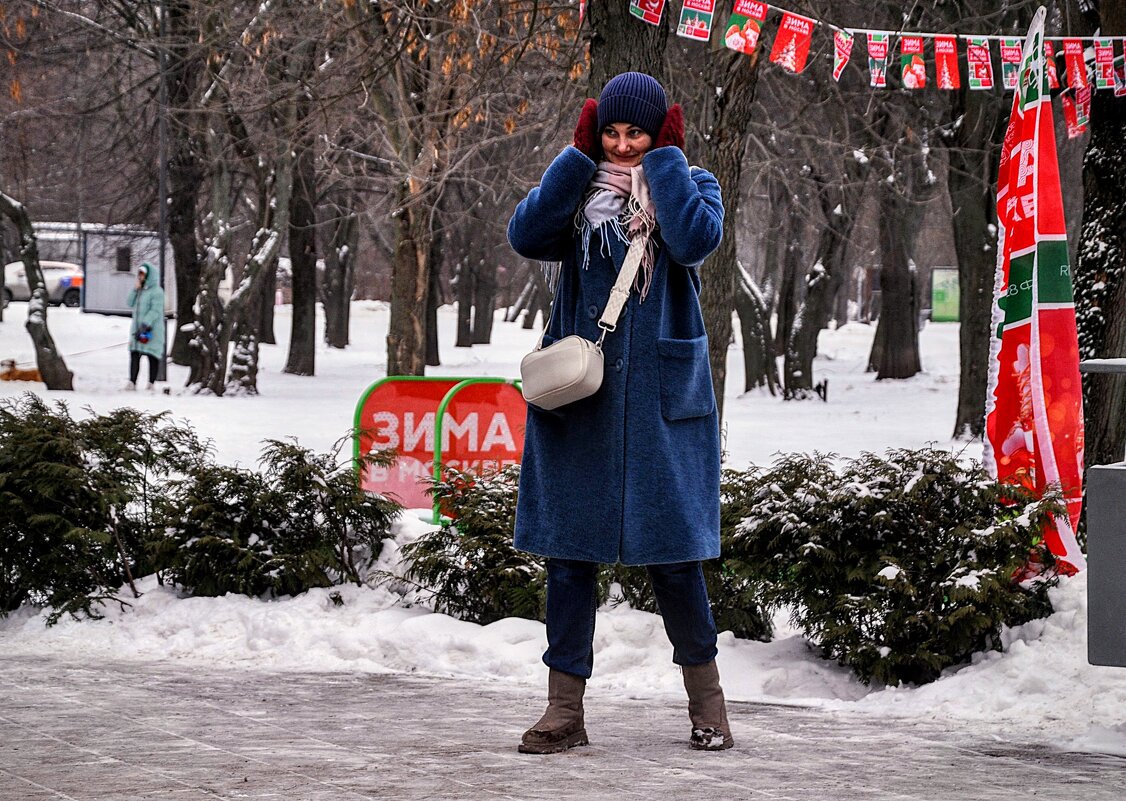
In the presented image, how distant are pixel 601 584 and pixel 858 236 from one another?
33436 millimetres

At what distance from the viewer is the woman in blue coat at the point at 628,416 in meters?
4.33

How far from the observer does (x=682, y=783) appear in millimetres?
3943

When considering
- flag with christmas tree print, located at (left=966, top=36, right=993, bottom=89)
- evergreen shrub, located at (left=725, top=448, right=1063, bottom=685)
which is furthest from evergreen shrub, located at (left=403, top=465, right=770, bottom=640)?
flag with christmas tree print, located at (left=966, top=36, right=993, bottom=89)

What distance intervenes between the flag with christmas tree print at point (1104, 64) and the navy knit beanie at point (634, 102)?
4.01 metres

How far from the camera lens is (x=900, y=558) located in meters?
5.58

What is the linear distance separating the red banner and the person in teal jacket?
1328 centimetres

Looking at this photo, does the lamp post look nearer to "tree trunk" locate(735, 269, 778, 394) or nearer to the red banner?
"tree trunk" locate(735, 269, 778, 394)

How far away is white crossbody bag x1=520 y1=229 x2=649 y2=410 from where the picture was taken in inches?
166

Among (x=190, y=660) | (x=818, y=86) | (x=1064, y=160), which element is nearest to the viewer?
(x=190, y=660)

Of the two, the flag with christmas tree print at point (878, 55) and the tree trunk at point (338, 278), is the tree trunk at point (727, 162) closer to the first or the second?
the flag with christmas tree print at point (878, 55)

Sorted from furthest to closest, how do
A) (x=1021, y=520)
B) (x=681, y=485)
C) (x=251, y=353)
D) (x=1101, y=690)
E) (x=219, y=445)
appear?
(x=251, y=353) < (x=219, y=445) < (x=1021, y=520) < (x=1101, y=690) < (x=681, y=485)

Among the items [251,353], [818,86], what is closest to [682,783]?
[818,86]

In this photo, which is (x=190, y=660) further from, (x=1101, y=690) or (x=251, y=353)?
(x=251, y=353)

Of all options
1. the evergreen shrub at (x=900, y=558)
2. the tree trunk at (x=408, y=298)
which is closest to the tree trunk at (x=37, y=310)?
the tree trunk at (x=408, y=298)
